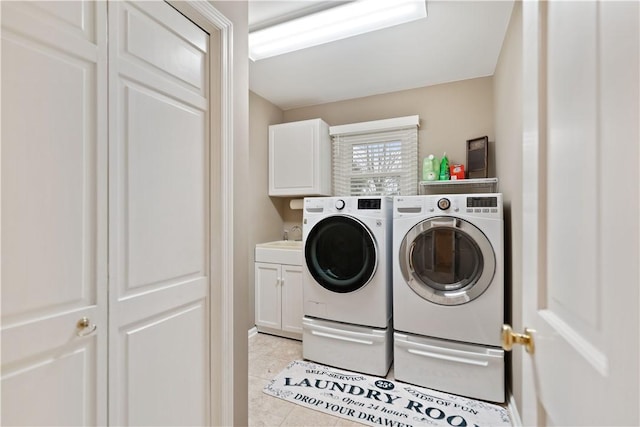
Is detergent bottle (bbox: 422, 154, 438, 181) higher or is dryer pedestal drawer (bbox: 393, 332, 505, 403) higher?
detergent bottle (bbox: 422, 154, 438, 181)

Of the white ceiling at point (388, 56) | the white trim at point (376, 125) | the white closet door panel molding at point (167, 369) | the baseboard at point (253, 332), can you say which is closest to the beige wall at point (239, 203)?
the white closet door panel molding at point (167, 369)

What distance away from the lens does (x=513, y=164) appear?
1814mm

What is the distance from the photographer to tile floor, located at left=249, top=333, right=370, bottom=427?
1731 millimetres

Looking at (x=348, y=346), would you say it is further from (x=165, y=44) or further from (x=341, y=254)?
(x=165, y=44)

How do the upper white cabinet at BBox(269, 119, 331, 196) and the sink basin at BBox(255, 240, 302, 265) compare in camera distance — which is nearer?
the sink basin at BBox(255, 240, 302, 265)

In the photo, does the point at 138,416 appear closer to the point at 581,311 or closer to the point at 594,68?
the point at 581,311

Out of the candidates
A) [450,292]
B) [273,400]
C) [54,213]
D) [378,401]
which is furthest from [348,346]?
[54,213]

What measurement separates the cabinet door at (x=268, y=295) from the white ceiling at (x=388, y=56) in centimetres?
183

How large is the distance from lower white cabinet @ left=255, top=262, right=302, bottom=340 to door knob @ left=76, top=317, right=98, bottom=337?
1.99 metres

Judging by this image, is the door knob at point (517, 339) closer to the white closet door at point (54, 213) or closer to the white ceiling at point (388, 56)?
the white closet door at point (54, 213)

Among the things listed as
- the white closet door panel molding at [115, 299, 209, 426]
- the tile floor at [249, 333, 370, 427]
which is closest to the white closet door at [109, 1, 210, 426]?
the white closet door panel molding at [115, 299, 209, 426]

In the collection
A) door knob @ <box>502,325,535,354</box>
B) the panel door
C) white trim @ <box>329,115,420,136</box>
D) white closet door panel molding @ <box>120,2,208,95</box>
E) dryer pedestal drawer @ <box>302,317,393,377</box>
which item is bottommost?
dryer pedestal drawer @ <box>302,317,393,377</box>

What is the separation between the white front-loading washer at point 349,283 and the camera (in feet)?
7.26

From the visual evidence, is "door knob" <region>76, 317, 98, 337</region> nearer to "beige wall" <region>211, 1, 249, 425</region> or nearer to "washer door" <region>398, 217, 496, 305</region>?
"beige wall" <region>211, 1, 249, 425</region>
